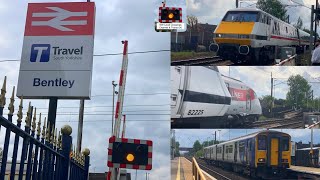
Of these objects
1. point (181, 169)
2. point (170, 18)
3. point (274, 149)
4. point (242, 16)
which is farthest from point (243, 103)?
point (170, 18)

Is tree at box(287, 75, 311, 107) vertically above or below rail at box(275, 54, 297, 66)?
below

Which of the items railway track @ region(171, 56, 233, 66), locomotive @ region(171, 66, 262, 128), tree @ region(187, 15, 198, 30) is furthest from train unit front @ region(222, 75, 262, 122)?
→ tree @ region(187, 15, 198, 30)

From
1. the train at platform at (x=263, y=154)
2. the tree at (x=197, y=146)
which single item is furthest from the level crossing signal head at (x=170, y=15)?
the tree at (x=197, y=146)

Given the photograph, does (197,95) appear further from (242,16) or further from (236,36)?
(242,16)

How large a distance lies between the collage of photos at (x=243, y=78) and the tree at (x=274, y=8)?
Result: 53 mm

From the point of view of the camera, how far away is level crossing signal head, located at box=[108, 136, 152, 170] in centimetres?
559

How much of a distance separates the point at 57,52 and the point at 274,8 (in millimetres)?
20382

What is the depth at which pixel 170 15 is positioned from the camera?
12375mm

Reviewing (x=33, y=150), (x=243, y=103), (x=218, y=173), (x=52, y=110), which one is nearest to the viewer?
(x=33, y=150)

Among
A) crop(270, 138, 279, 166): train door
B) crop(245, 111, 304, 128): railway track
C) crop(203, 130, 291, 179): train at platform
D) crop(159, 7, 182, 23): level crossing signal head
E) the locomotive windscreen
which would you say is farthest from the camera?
crop(245, 111, 304, 128): railway track

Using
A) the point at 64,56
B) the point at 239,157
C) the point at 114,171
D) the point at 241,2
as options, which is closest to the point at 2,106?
the point at 114,171

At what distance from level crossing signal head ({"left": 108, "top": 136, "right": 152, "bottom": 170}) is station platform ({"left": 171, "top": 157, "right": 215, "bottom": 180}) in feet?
65.8

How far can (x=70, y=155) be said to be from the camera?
555cm

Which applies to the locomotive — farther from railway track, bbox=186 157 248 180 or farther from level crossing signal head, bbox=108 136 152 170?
level crossing signal head, bbox=108 136 152 170
